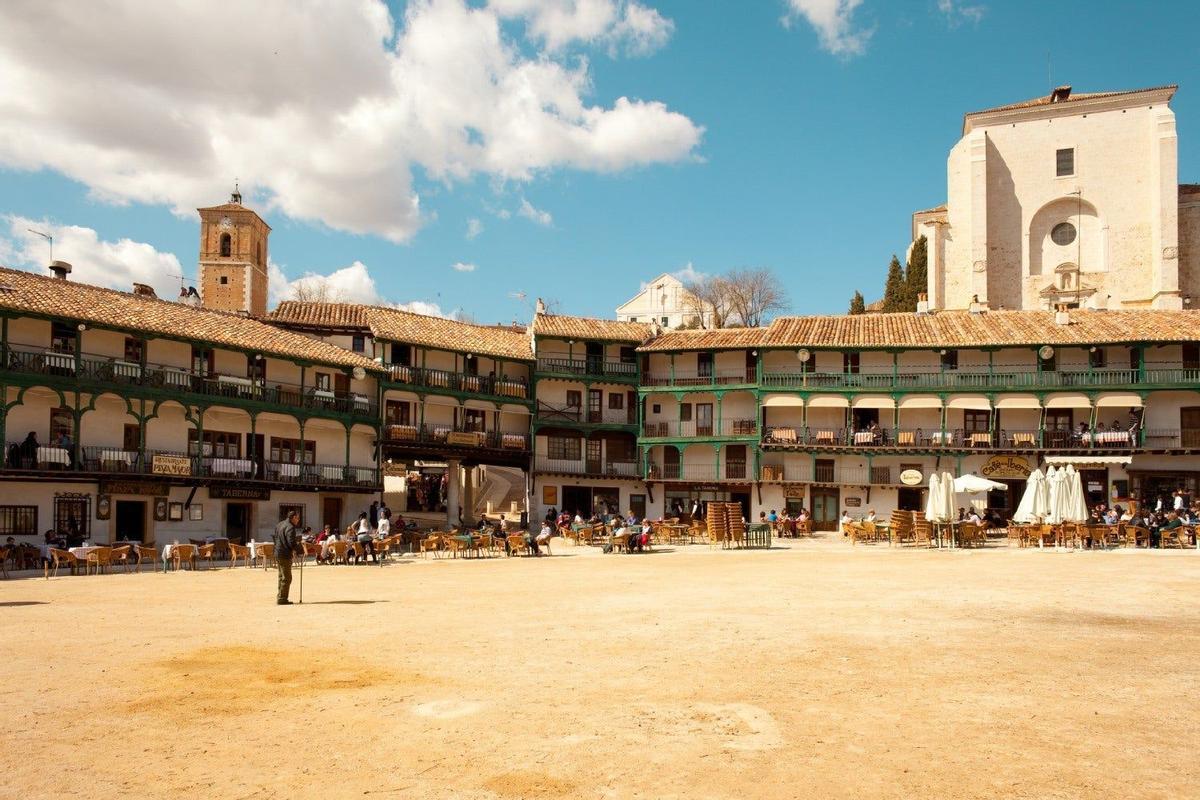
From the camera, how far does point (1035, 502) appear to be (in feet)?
89.1

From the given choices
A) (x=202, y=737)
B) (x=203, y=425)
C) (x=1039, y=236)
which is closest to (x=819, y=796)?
(x=202, y=737)

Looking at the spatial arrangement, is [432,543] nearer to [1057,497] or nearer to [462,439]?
[462,439]

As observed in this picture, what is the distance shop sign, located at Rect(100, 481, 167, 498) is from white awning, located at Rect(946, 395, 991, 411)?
34152mm

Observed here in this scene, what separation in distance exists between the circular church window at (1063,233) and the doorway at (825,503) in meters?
26.0

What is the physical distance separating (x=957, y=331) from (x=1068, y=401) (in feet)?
19.7

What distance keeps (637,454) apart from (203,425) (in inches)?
854

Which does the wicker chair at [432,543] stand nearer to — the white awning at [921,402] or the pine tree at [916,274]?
the white awning at [921,402]

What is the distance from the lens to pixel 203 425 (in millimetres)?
32344

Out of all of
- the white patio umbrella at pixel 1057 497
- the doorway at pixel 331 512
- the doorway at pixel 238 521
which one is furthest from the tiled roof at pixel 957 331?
the doorway at pixel 238 521

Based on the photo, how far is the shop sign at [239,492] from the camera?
3198cm

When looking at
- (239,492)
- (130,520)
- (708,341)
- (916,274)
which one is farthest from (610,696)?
(916,274)

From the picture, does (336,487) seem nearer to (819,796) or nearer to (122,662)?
(122,662)

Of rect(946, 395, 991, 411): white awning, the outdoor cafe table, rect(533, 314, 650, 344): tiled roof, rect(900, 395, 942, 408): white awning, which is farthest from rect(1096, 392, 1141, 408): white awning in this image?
rect(533, 314, 650, 344): tiled roof

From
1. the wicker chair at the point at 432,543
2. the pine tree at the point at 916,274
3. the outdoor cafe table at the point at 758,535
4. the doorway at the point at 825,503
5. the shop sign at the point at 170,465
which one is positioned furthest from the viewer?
the pine tree at the point at 916,274
